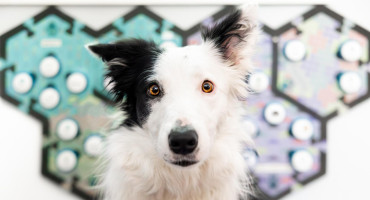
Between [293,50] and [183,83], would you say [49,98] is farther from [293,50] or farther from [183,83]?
[293,50]

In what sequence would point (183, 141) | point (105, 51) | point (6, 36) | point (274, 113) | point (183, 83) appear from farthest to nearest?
point (6, 36)
point (274, 113)
point (105, 51)
point (183, 83)
point (183, 141)

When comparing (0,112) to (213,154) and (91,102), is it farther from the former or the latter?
(213,154)

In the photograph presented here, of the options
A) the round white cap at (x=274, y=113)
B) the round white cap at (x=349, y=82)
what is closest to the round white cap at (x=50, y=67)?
the round white cap at (x=274, y=113)

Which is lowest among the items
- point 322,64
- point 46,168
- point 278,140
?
point 46,168

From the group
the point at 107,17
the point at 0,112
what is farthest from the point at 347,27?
the point at 0,112

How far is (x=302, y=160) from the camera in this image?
178 centimetres

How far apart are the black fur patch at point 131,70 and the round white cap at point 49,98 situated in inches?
33.5

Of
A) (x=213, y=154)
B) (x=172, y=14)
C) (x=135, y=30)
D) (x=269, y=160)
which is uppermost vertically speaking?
(x=172, y=14)

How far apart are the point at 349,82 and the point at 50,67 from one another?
198 centimetres

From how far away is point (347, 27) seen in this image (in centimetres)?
181

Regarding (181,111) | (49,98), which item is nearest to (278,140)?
(181,111)

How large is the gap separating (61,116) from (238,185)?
1.30 meters

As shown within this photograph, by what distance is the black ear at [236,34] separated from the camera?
3.24 feet

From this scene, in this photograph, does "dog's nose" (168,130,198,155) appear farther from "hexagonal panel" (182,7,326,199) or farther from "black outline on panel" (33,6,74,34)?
"black outline on panel" (33,6,74,34)
